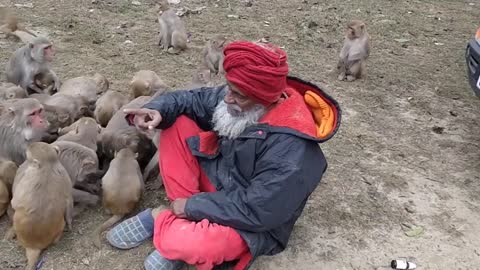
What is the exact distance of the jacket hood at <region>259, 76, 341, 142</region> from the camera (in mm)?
3742

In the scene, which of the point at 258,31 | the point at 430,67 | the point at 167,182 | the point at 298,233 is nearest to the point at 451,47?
the point at 430,67

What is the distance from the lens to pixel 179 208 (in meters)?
3.88

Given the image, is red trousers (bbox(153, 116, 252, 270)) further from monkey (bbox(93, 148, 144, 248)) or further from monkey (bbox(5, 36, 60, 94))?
monkey (bbox(5, 36, 60, 94))

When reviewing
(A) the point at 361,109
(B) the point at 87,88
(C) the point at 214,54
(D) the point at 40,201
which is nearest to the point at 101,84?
(B) the point at 87,88

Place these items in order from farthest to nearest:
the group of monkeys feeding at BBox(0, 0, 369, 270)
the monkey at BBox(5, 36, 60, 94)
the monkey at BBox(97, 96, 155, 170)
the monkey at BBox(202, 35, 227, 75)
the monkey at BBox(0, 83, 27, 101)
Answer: the monkey at BBox(202, 35, 227, 75) < the monkey at BBox(5, 36, 60, 94) < the monkey at BBox(0, 83, 27, 101) < the monkey at BBox(97, 96, 155, 170) < the group of monkeys feeding at BBox(0, 0, 369, 270)

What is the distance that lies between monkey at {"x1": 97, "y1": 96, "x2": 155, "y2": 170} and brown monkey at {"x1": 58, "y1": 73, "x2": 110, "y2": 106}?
2.49 feet

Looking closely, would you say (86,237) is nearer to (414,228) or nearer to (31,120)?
(31,120)

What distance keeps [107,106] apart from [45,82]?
4.00 ft

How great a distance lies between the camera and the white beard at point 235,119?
12.7 ft

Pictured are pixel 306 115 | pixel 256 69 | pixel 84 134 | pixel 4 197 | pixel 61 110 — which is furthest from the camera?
pixel 61 110

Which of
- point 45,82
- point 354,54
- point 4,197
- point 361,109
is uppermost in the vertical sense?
point 4,197

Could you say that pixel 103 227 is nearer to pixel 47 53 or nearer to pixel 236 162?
pixel 236 162

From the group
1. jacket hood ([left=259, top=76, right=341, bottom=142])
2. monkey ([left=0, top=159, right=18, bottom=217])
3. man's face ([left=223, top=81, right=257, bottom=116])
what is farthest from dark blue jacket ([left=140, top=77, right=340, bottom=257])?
monkey ([left=0, top=159, right=18, bottom=217])

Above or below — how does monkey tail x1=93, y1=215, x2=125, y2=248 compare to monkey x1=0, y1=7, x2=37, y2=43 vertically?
above
